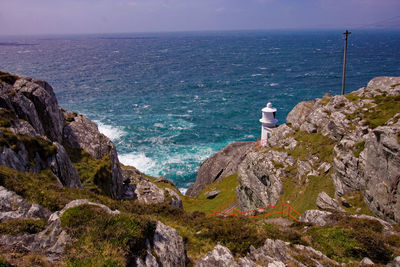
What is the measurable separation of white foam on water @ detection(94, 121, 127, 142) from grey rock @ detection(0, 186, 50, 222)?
193ft

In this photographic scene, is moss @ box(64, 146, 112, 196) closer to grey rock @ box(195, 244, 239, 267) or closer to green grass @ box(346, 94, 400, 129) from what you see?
grey rock @ box(195, 244, 239, 267)

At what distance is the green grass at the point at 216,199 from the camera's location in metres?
40.1

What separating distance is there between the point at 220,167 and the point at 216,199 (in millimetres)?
9789

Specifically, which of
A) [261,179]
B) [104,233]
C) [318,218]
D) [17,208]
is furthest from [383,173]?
[17,208]

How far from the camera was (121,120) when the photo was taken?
82250mm

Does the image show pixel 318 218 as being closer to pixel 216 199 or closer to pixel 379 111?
pixel 379 111

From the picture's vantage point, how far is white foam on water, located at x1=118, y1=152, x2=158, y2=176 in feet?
198

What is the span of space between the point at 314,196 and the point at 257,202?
8084 mm

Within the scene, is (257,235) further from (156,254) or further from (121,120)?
(121,120)

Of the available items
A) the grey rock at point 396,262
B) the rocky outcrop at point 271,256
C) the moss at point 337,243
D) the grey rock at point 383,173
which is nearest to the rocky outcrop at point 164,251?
the rocky outcrop at point 271,256

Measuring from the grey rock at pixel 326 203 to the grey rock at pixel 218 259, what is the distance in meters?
13.8

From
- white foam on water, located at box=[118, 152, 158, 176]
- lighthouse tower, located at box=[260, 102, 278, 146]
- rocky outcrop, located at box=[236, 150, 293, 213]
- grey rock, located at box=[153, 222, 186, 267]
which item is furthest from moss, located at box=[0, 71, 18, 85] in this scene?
lighthouse tower, located at box=[260, 102, 278, 146]

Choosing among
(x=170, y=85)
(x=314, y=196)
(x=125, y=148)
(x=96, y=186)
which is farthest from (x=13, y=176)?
(x=170, y=85)

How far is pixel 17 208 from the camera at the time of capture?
1313cm
